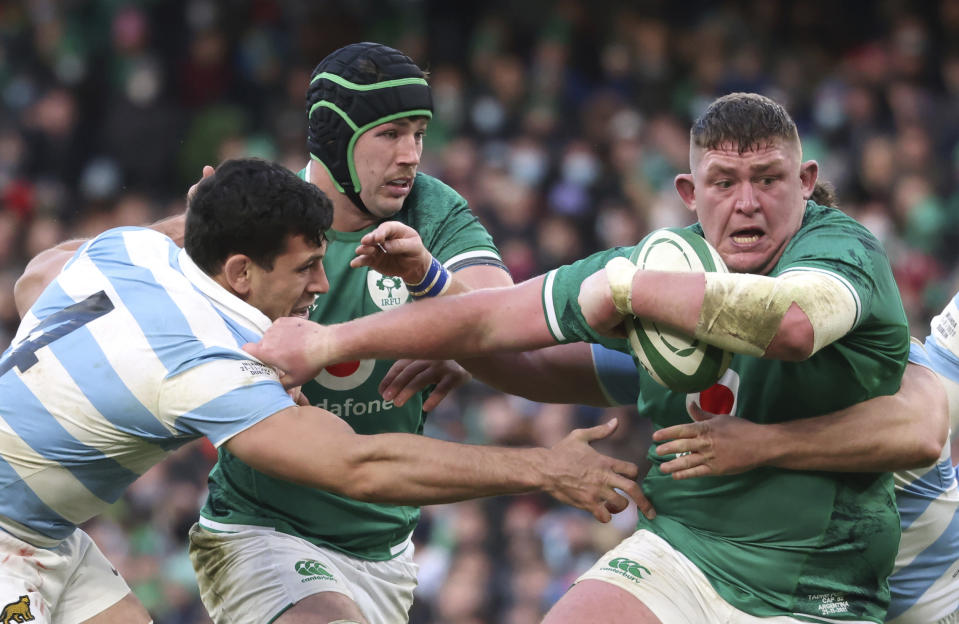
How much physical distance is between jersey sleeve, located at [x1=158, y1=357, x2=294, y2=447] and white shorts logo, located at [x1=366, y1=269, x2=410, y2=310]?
3.76 feet

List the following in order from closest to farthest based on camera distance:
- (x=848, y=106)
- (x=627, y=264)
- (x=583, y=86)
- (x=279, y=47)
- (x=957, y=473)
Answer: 1. (x=627, y=264)
2. (x=957, y=473)
3. (x=848, y=106)
4. (x=583, y=86)
5. (x=279, y=47)

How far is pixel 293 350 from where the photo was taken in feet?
15.7

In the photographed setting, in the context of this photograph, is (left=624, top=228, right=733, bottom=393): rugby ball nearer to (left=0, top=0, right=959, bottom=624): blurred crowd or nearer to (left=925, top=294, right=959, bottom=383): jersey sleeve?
(left=925, top=294, right=959, bottom=383): jersey sleeve

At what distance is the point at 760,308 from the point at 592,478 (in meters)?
0.84

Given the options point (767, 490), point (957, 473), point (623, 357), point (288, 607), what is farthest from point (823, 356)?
point (288, 607)

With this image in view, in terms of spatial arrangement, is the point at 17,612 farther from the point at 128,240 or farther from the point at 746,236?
the point at 746,236

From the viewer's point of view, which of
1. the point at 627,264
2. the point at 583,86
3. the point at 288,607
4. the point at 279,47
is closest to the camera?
the point at 627,264

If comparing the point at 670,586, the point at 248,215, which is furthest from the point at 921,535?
the point at 248,215

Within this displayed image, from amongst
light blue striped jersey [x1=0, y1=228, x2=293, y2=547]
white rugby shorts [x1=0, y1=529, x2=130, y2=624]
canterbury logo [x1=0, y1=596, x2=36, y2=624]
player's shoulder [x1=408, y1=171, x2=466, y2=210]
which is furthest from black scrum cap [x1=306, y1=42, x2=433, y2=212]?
canterbury logo [x1=0, y1=596, x2=36, y2=624]

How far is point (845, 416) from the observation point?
15.4 ft

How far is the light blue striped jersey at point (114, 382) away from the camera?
14.9 feet

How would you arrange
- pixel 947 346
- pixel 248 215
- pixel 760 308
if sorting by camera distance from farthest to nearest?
pixel 947 346, pixel 248 215, pixel 760 308

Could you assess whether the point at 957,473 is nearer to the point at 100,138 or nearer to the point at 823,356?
the point at 823,356

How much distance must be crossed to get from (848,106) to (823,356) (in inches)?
324
